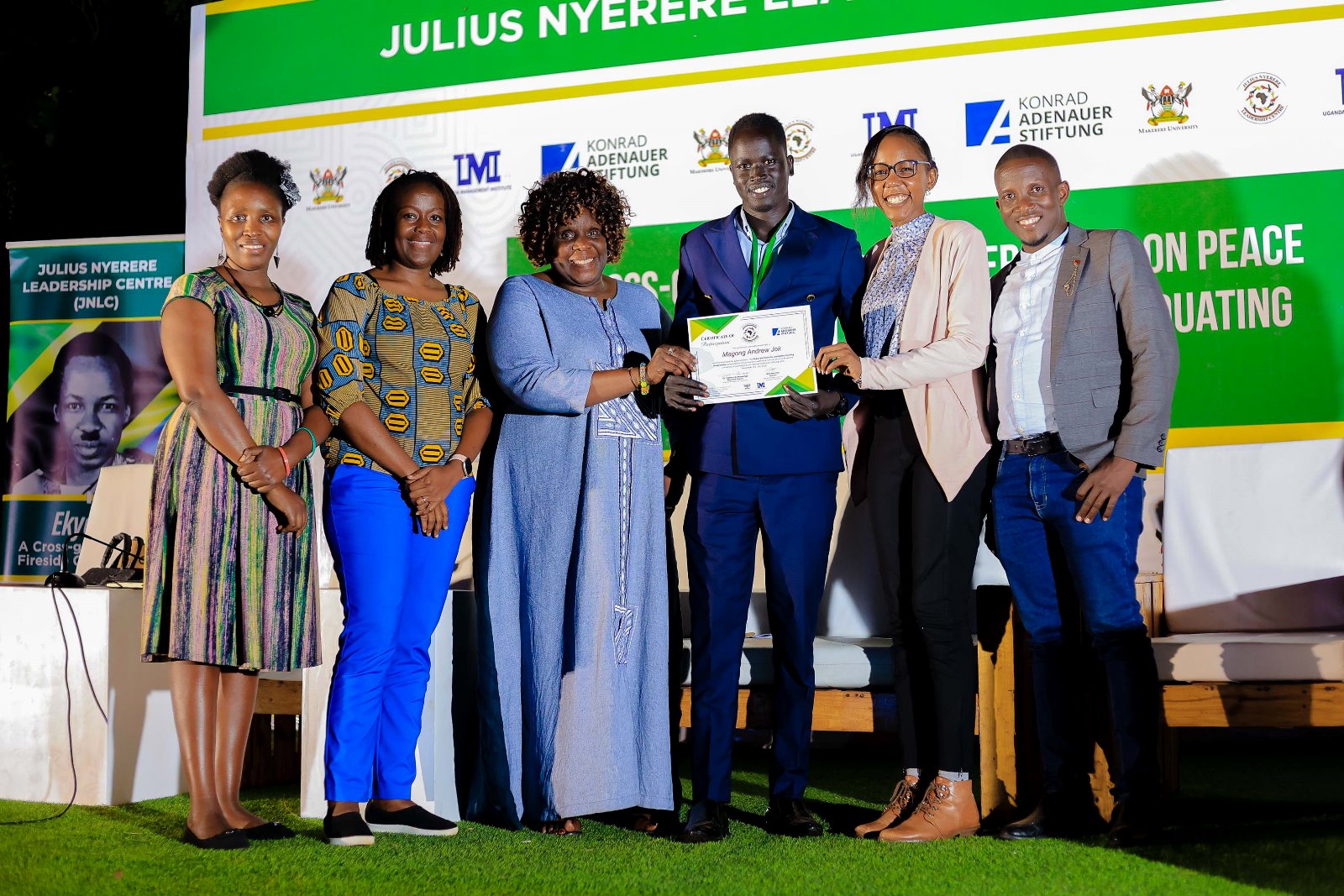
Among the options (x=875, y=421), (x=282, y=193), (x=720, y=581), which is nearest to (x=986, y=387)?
(x=875, y=421)

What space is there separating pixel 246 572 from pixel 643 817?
121 cm

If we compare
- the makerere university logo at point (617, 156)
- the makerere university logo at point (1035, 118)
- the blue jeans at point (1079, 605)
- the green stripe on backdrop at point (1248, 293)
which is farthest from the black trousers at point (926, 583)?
the makerere university logo at point (617, 156)

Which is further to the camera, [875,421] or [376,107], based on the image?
[376,107]

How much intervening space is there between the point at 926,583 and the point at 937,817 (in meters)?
0.57

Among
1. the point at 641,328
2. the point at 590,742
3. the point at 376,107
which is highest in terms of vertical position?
the point at 376,107

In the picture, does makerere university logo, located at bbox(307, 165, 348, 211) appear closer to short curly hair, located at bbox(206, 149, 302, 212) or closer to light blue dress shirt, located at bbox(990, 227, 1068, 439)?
short curly hair, located at bbox(206, 149, 302, 212)

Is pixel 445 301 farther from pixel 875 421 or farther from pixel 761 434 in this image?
pixel 875 421

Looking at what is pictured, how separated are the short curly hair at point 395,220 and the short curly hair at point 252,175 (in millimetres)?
234

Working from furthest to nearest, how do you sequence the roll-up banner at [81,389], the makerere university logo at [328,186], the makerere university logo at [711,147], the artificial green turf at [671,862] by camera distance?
the roll-up banner at [81,389]
the makerere university logo at [328,186]
the makerere university logo at [711,147]
the artificial green turf at [671,862]

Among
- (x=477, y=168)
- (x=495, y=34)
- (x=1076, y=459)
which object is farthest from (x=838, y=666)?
(x=495, y=34)

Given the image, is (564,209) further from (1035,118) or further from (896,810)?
(1035,118)

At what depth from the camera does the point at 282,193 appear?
3.21 meters

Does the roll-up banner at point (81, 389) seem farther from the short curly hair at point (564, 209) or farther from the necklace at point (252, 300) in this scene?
the short curly hair at point (564, 209)

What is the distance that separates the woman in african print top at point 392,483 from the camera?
3.10m
